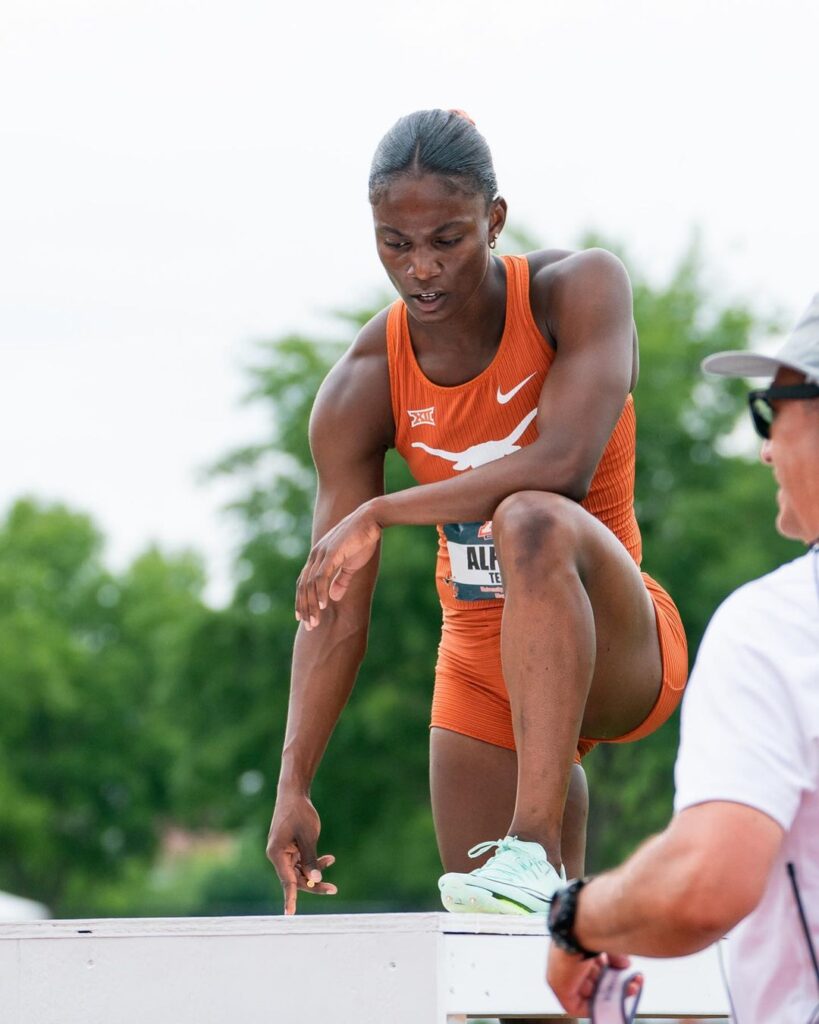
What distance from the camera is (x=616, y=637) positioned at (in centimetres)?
365

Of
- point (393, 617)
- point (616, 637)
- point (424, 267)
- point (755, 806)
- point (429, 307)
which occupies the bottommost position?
point (393, 617)

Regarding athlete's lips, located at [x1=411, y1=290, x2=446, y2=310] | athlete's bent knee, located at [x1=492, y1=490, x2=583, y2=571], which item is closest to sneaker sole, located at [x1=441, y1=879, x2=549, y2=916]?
athlete's bent knee, located at [x1=492, y1=490, x2=583, y2=571]

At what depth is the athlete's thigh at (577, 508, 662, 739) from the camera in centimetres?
348

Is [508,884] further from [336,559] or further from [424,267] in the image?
[424,267]

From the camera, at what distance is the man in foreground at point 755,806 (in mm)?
1693

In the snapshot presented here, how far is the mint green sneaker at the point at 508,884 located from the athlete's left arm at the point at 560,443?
29.4 inches

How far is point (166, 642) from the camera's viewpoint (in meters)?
19.4

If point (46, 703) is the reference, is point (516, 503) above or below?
above

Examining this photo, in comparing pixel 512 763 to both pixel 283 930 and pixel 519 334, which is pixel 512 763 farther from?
pixel 283 930

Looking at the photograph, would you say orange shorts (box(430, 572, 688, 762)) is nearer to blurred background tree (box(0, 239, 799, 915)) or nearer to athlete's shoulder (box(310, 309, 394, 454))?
athlete's shoulder (box(310, 309, 394, 454))

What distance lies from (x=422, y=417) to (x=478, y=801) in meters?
0.96

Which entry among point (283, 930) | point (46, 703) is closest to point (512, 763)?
point (283, 930)

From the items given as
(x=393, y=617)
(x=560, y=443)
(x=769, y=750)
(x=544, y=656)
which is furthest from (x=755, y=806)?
(x=393, y=617)

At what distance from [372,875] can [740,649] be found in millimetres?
17266
